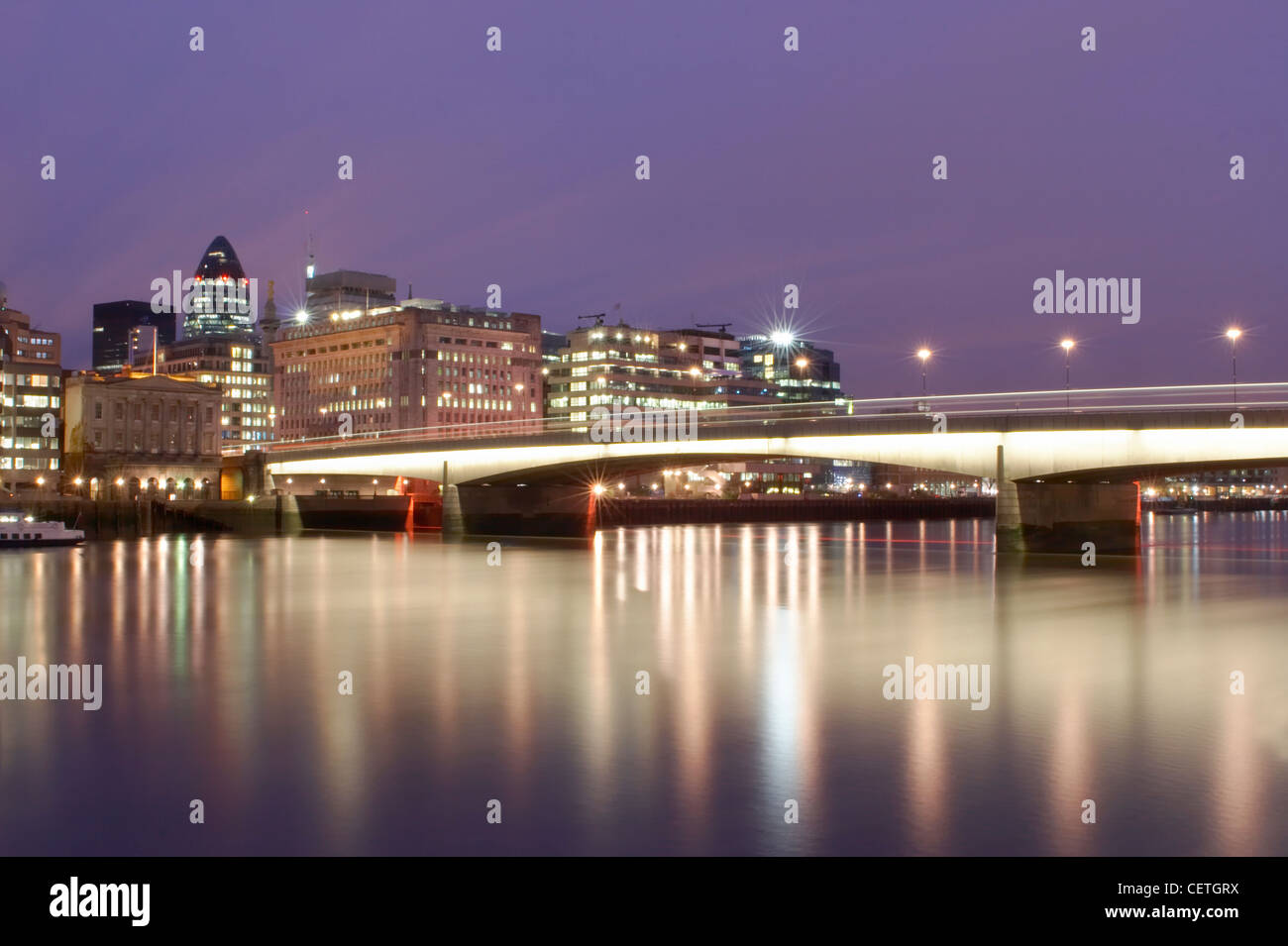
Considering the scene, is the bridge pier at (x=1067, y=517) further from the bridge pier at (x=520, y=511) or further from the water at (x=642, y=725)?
the bridge pier at (x=520, y=511)

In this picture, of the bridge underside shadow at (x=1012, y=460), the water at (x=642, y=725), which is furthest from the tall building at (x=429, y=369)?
the water at (x=642, y=725)

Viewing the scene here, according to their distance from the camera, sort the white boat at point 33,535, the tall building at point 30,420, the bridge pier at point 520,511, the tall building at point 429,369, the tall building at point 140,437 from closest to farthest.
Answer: the white boat at point 33,535 → the bridge pier at point 520,511 → the tall building at point 140,437 → the tall building at point 30,420 → the tall building at point 429,369

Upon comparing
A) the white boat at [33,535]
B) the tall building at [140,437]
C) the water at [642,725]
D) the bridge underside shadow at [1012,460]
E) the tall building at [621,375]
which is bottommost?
the water at [642,725]

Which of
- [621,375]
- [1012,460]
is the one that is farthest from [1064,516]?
[621,375]

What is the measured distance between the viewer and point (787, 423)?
6197 centimetres

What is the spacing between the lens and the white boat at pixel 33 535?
74.4 metres

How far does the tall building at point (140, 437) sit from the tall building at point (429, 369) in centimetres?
4272

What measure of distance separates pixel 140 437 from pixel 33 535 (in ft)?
201

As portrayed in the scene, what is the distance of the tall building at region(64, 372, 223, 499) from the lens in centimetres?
12800

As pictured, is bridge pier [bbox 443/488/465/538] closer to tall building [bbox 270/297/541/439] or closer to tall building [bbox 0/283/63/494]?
tall building [bbox 0/283/63/494]

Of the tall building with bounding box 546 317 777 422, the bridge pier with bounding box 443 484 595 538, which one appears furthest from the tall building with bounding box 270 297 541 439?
the bridge pier with bounding box 443 484 595 538

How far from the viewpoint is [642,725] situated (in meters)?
20.2

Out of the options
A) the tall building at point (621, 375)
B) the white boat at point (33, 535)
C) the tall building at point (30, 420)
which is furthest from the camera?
the tall building at point (621, 375)

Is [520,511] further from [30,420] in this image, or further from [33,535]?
[30,420]
